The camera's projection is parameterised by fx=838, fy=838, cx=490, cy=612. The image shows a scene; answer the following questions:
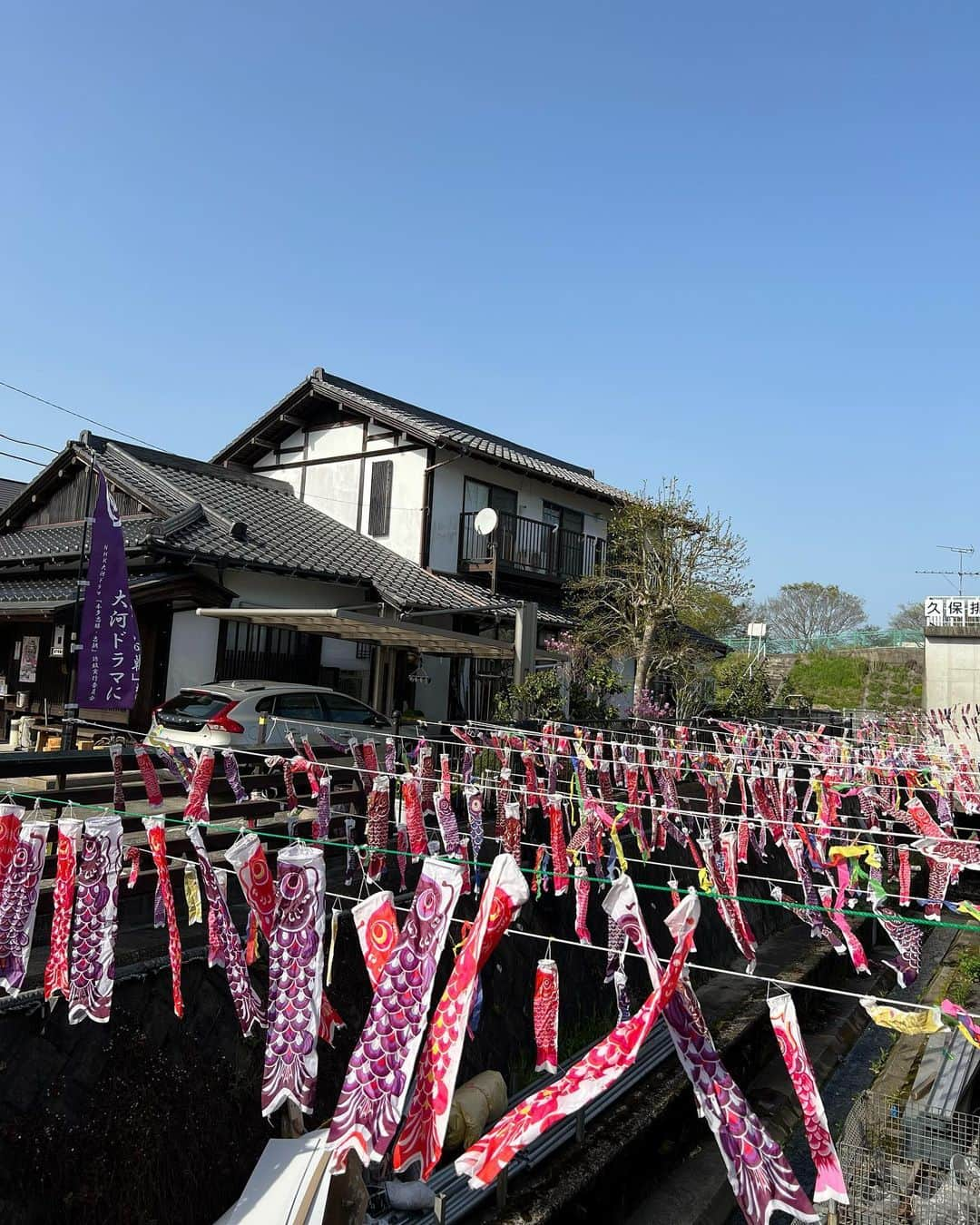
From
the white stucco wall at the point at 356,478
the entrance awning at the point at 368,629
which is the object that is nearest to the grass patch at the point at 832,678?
the white stucco wall at the point at 356,478

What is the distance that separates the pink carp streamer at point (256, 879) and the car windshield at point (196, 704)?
267 inches

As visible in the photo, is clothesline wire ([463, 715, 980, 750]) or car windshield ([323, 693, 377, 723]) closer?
clothesline wire ([463, 715, 980, 750])

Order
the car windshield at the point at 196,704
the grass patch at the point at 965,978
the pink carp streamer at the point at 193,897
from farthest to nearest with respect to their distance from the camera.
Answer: the car windshield at the point at 196,704, the grass patch at the point at 965,978, the pink carp streamer at the point at 193,897

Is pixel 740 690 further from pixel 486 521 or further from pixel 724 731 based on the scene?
pixel 486 521

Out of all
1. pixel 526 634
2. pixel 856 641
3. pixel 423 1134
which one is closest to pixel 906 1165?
pixel 423 1134

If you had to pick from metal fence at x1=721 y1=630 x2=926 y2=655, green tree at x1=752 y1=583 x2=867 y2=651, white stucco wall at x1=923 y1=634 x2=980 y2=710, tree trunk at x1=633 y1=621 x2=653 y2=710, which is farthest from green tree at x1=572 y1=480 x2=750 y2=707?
green tree at x1=752 y1=583 x2=867 y2=651

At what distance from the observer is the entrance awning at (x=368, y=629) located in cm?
1402

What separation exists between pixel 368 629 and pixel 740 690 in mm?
12517

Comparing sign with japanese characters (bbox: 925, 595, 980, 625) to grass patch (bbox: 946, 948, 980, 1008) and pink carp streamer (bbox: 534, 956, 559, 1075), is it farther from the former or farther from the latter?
pink carp streamer (bbox: 534, 956, 559, 1075)

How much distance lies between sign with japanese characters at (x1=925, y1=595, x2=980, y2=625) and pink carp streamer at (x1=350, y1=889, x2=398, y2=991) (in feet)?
82.2

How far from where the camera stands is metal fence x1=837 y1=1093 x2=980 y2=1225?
5.25 m

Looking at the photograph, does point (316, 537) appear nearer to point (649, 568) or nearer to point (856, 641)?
point (649, 568)

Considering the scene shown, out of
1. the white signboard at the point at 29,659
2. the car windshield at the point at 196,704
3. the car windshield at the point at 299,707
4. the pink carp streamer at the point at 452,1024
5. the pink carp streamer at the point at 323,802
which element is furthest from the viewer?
the white signboard at the point at 29,659

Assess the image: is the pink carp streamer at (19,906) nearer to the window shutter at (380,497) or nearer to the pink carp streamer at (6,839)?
the pink carp streamer at (6,839)
